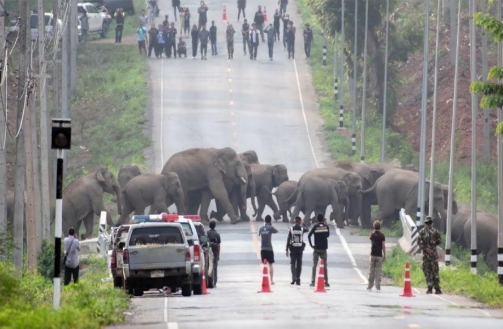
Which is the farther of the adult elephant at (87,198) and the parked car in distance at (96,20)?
the parked car in distance at (96,20)

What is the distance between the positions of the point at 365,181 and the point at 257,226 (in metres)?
5.09

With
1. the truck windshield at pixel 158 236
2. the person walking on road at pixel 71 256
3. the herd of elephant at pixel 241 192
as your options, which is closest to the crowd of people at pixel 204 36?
the herd of elephant at pixel 241 192

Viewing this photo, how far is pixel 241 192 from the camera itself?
54.7m

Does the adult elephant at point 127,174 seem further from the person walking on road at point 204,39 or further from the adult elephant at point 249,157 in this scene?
the person walking on road at point 204,39

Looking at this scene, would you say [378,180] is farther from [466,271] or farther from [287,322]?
[287,322]

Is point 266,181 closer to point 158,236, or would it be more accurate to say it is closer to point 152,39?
point 158,236

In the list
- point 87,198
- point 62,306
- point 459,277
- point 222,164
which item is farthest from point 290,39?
point 62,306

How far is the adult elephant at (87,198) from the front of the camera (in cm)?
5159

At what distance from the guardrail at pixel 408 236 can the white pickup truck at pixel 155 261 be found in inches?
503

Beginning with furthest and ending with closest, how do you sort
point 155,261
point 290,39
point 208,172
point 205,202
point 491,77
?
1. point 290,39
2. point 205,202
3. point 208,172
4. point 155,261
5. point 491,77

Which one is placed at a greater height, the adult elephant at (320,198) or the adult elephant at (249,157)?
the adult elephant at (249,157)

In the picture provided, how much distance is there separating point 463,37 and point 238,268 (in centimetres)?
4282

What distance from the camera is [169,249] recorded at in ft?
108

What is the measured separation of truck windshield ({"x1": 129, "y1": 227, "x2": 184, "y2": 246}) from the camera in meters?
33.4
